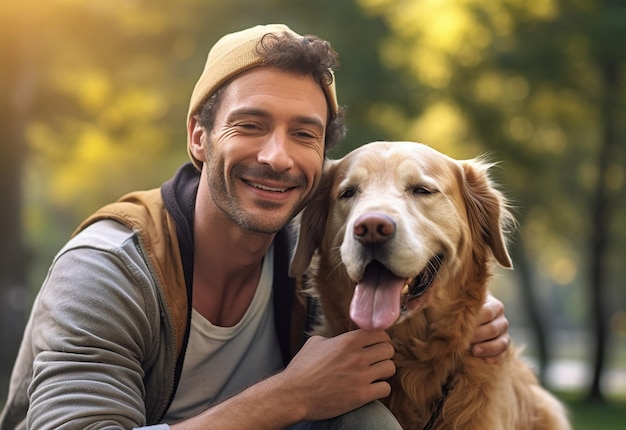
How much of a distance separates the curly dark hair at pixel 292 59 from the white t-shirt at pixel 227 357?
84 cm

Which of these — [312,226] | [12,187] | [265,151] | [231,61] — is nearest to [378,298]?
[312,226]

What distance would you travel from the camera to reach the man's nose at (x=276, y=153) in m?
3.47

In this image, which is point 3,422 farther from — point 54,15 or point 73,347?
point 54,15

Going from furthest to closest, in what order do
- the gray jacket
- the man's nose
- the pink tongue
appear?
the man's nose
the pink tongue
the gray jacket

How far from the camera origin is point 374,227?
3027 millimetres

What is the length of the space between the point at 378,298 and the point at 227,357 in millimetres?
938

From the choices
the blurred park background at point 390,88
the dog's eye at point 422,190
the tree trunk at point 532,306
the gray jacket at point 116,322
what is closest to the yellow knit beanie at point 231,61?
the gray jacket at point 116,322

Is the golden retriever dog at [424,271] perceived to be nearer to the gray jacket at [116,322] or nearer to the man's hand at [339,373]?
the man's hand at [339,373]

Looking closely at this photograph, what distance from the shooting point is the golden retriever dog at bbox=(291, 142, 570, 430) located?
3322 mm

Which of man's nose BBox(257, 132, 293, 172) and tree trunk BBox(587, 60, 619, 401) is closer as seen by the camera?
man's nose BBox(257, 132, 293, 172)

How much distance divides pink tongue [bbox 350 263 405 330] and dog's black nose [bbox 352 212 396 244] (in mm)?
176

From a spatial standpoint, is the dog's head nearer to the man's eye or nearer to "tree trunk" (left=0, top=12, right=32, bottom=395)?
the man's eye

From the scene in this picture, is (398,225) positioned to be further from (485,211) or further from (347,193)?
(485,211)

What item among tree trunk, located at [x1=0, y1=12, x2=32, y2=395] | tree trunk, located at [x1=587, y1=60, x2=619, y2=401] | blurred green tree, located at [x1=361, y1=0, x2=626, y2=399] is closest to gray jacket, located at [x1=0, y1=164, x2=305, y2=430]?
tree trunk, located at [x1=0, y1=12, x2=32, y2=395]
